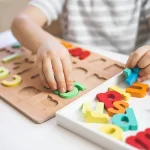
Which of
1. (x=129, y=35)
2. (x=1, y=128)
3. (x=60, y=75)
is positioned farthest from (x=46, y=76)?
(x=129, y=35)

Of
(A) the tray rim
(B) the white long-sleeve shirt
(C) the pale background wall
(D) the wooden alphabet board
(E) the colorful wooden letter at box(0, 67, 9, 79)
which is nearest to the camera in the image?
(A) the tray rim

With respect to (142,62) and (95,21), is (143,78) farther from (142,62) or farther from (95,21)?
(95,21)

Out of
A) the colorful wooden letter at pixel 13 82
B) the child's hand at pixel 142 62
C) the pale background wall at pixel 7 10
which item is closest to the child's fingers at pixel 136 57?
A: the child's hand at pixel 142 62

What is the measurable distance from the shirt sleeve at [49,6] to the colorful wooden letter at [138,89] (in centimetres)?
34

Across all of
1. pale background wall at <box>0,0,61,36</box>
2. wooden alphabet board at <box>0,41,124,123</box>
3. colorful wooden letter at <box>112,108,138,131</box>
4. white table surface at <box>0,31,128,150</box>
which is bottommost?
pale background wall at <box>0,0,61,36</box>

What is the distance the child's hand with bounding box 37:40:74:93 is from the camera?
1.65 feet

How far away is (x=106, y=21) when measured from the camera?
0.82 m

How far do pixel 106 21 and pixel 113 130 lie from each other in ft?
1.61

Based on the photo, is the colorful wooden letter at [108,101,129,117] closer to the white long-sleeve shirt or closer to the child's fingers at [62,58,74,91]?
the child's fingers at [62,58,74,91]

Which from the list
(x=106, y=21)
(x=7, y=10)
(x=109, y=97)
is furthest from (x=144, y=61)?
(x=7, y=10)

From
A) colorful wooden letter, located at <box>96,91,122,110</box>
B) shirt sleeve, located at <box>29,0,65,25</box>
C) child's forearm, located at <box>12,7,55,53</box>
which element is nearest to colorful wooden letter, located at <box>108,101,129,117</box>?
colorful wooden letter, located at <box>96,91,122,110</box>

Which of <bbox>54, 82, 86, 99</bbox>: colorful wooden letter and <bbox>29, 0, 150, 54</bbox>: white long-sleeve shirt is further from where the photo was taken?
<bbox>29, 0, 150, 54</bbox>: white long-sleeve shirt

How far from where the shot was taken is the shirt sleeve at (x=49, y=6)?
738mm

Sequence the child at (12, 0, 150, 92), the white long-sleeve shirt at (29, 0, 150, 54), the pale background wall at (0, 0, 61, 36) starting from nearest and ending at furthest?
the child at (12, 0, 150, 92) < the white long-sleeve shirt at (29, 0, 150, 54) < the pale background wall at (0, 0, 61, 36)
